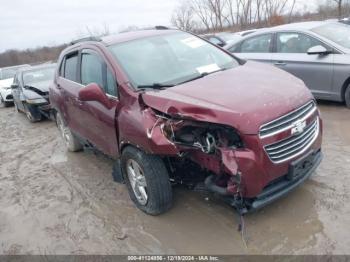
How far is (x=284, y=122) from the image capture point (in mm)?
3492

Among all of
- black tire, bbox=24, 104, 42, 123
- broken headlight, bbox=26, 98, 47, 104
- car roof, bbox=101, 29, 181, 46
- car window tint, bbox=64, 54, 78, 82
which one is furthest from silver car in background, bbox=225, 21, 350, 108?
black tire, bbox=24, 104, 42, 123

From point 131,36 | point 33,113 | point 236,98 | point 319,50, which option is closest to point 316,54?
point 319,50

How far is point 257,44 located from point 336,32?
5.21 ft

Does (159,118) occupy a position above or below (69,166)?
above

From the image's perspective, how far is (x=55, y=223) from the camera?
448cm

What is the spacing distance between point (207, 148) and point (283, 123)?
720mm

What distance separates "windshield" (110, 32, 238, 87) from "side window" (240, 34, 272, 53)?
3.03 m

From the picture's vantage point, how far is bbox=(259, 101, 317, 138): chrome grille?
3359mm

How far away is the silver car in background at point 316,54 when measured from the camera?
6629mm

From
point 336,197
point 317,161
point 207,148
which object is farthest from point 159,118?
point 336,197

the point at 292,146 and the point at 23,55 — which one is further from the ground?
the point at 292,146

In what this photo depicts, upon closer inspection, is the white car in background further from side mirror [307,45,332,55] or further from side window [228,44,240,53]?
side mirror [307,45,332,55]

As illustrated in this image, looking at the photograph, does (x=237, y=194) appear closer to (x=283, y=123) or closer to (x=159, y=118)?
(x=283, y=123)

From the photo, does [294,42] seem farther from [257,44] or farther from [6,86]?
[6,86]
